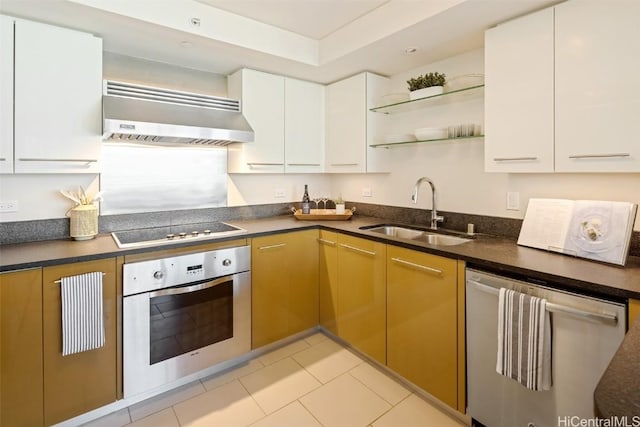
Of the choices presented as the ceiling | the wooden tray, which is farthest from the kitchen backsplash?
the ceiling

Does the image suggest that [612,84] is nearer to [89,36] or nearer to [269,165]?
[269,165]

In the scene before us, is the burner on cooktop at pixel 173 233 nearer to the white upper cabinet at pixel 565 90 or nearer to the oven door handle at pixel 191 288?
the oven door handle at pixel 191 288

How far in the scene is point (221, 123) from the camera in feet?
7.77

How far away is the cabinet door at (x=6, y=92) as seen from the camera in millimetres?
1702

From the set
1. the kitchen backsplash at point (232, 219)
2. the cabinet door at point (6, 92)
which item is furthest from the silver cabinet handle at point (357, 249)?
the cabinet door at point (6, 92)

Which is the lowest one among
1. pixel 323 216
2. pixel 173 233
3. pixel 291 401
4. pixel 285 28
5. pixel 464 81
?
pixel 291 401

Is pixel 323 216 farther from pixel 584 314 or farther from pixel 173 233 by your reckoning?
pixel 584 314

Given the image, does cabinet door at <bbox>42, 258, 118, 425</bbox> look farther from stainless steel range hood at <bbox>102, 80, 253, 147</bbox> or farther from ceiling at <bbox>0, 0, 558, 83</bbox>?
ceiling at <bbox>0, 0, 558, 83</bbox>

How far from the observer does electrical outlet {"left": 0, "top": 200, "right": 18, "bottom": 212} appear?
1940 mm

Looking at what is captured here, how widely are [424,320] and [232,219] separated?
5.67 ft

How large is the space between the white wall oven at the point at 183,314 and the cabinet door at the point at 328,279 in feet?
1.99

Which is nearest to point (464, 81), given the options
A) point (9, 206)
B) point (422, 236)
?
point (422, 236)

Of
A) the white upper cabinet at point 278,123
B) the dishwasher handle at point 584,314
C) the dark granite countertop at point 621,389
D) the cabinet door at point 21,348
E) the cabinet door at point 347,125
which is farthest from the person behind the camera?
the cabinet door at point 347,125

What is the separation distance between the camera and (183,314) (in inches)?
79.4
